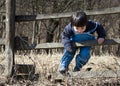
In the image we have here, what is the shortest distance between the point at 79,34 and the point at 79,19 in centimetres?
27

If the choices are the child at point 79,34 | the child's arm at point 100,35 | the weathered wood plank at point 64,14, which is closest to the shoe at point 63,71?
the child at point 79,34

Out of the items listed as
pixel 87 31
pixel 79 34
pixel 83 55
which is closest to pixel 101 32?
pixel 87 31

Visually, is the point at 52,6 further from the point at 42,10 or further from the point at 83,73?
the point at 83,73

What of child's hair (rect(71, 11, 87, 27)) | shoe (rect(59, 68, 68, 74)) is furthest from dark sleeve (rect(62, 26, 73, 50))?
shoe (rect(59, 68, 68, 74))

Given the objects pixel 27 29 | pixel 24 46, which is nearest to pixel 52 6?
pixel 27 29

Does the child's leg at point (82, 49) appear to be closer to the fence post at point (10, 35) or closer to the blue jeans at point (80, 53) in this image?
the blue jeans at point (80, 53)

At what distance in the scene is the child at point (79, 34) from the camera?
498 centimetres

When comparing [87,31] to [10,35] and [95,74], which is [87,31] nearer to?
[95,74]

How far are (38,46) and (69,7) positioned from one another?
505 inches

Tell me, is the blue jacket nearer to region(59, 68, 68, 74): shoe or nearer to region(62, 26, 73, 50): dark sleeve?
region(62, 26, 73, 50): dark sleeve

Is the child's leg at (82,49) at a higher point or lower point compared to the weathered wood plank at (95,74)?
higher

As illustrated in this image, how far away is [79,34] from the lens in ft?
16.8

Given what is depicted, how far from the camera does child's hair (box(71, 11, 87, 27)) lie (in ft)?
16.2

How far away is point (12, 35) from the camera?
544 centimetres
